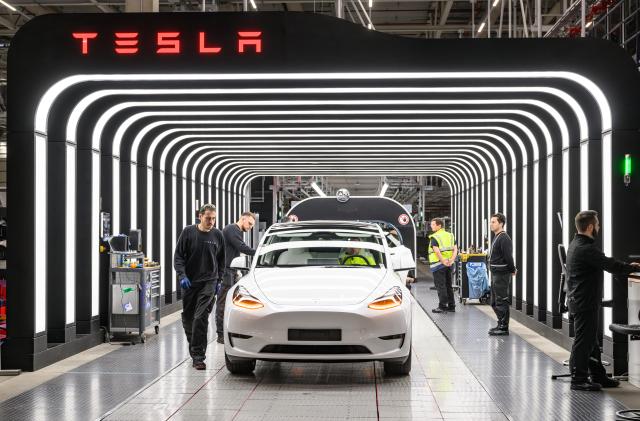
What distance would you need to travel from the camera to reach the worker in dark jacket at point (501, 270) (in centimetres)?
1191

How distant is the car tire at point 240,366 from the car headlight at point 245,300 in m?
0.69

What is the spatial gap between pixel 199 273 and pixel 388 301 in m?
2.20

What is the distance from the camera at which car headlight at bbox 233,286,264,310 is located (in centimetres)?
786

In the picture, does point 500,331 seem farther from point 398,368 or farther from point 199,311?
point 199,311

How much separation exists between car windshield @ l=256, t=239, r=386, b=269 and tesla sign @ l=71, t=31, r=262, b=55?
212cm

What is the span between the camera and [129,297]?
1139 centimetres

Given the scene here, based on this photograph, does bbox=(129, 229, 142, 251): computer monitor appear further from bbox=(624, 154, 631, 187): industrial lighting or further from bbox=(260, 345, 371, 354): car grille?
bbox=(624, 154, 631, 187): industrial lighting

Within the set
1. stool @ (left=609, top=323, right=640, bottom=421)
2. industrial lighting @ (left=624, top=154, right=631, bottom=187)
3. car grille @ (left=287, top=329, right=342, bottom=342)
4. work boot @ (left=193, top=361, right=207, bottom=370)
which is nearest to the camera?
stool @ (left=609, top=323, right=640, bottom=421)

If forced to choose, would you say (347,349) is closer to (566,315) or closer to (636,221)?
(636,221)

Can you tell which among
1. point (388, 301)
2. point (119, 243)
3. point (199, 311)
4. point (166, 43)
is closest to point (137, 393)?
point (199, 311)

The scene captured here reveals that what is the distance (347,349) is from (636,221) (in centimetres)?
342

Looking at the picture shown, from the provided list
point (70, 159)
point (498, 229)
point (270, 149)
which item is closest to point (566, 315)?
point (498, 229)

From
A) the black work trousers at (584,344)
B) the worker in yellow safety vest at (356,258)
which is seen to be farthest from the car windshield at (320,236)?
the black work trousers at (584,344)

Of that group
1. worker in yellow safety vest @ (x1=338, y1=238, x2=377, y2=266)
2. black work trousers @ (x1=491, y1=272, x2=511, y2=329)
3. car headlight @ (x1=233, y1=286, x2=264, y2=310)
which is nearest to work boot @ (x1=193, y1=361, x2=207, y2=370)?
car headlight @ (x1=233, y1=286, x2=264, y2=310)
